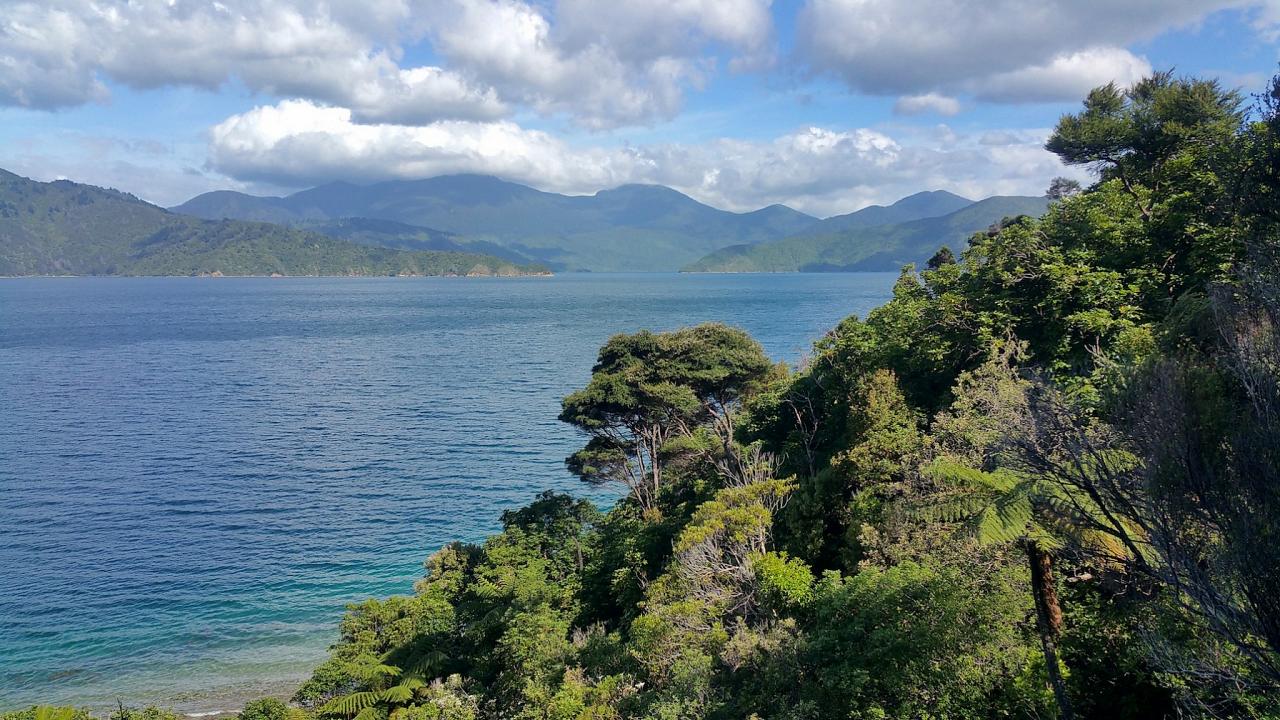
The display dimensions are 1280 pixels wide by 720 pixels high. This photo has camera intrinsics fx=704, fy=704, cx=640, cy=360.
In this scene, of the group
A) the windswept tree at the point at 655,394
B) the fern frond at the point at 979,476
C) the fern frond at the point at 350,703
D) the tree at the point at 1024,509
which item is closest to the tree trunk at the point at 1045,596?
the tree at the point at 1024,509

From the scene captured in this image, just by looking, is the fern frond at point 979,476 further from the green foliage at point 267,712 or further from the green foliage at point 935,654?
the green foliage at point 267,712

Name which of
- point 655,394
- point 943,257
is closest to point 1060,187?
point 943,257

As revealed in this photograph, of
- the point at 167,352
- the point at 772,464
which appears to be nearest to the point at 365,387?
the point at 167,352

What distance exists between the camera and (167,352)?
8375cm

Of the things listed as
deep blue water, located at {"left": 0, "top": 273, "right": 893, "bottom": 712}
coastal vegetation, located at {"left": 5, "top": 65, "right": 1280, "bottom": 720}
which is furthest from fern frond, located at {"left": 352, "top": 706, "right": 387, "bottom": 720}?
deep blue water, located at {"left": 0, "top": 273, "right": 893, "bottom": 712}

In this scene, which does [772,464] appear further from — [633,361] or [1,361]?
[1,361]

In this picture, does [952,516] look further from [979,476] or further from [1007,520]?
[1007,520]

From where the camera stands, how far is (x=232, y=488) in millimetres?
38406

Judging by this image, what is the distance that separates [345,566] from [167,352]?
7029cm

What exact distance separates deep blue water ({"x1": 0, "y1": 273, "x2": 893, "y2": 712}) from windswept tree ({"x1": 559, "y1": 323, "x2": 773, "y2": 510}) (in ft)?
27.1

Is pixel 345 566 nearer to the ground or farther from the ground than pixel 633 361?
nearer to the ground

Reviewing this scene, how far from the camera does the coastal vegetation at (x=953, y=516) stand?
640 cm

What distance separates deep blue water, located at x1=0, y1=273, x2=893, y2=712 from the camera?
24.5 meters

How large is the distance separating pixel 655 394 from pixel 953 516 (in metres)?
15.5
